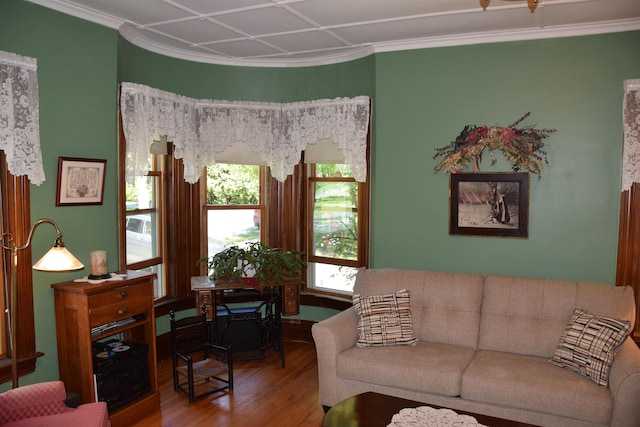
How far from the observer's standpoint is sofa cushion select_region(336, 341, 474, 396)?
10.8 feet

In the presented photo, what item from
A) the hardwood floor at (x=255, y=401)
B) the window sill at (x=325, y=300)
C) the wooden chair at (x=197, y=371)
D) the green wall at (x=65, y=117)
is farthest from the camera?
the window sill at (x=325, y=300)

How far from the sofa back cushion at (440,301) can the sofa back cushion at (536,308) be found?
88 mm

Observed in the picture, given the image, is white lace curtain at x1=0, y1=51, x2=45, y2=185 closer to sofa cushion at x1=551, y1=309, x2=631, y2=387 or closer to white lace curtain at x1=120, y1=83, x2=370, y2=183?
white lace curtain at x1=120, y1=83, x2=370, y2=183

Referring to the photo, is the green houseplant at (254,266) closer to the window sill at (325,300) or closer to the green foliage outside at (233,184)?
the window sill at (325,300)

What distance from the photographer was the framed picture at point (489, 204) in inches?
162

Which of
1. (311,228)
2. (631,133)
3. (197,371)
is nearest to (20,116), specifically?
(197,371)

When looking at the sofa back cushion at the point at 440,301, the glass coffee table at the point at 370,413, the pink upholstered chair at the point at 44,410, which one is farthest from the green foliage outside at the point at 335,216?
the pink upholstered chair at the point at 44,410

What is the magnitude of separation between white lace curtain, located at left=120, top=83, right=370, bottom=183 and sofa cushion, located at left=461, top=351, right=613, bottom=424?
7.06ft

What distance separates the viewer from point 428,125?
4406 mm

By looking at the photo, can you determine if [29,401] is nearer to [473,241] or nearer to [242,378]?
[242,378]

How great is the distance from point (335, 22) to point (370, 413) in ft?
9.21

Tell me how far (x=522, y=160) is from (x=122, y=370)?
3424 millimetres

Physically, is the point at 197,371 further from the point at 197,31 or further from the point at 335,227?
the point at 197,31

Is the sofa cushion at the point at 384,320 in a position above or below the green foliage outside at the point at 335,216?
below
